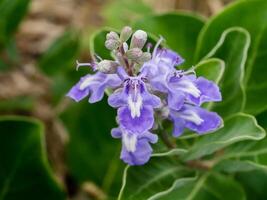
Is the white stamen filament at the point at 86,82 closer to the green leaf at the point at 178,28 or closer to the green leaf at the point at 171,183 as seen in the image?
the green leaf at the point at 171,183

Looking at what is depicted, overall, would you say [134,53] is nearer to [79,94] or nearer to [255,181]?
[79,94]

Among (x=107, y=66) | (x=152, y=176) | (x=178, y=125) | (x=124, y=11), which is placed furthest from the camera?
(x=124, y=11)

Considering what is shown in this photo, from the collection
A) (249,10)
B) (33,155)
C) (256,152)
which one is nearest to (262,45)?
(249,10)

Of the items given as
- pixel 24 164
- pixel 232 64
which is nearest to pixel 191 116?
pixel 232 64

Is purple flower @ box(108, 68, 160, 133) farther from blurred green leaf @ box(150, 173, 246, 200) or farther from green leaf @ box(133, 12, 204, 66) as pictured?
green leaf @ box(133, 12, 204, 66)

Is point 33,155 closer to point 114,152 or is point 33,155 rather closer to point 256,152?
point 114,152
